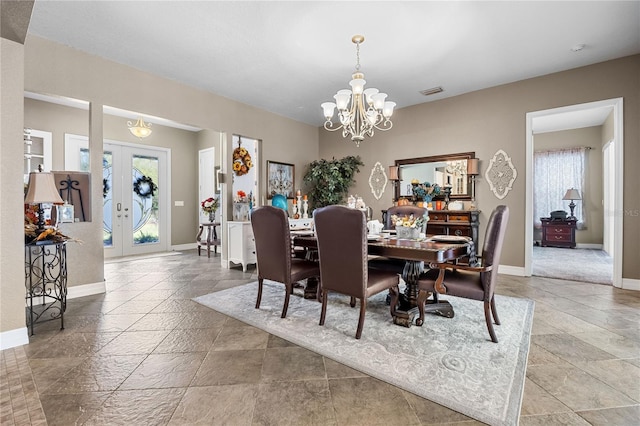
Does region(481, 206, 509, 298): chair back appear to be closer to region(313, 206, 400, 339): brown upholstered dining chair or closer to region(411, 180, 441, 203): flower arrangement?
region(313, 206, 400, 339): brown upholstered dining chair

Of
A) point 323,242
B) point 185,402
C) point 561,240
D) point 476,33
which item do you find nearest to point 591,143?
point 561,240

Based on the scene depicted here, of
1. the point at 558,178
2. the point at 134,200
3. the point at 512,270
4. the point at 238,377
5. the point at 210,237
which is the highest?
the point at 558,178

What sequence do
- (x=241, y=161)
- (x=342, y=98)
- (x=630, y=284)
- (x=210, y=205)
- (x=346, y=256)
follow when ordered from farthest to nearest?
(x=210, y=205), (x=241, y=161), (x=630, y=284), (x=342, y=98), (x=346, y=256)

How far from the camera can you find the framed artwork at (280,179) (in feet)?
19.1

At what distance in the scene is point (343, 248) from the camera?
233cm

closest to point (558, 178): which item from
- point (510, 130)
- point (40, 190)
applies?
point (510, 130)

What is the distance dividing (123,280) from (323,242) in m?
3.33

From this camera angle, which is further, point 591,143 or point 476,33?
point 591,143

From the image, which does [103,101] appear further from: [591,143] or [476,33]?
[591,143]

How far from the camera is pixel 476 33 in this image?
315cm

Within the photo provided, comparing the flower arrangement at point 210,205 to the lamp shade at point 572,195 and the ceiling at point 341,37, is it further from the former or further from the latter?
the lamp shade at point 572,195

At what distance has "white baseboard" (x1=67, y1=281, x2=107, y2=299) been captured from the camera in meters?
3.40

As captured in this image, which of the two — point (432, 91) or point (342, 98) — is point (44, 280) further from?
point (432, 91)

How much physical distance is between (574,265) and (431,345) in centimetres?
468
